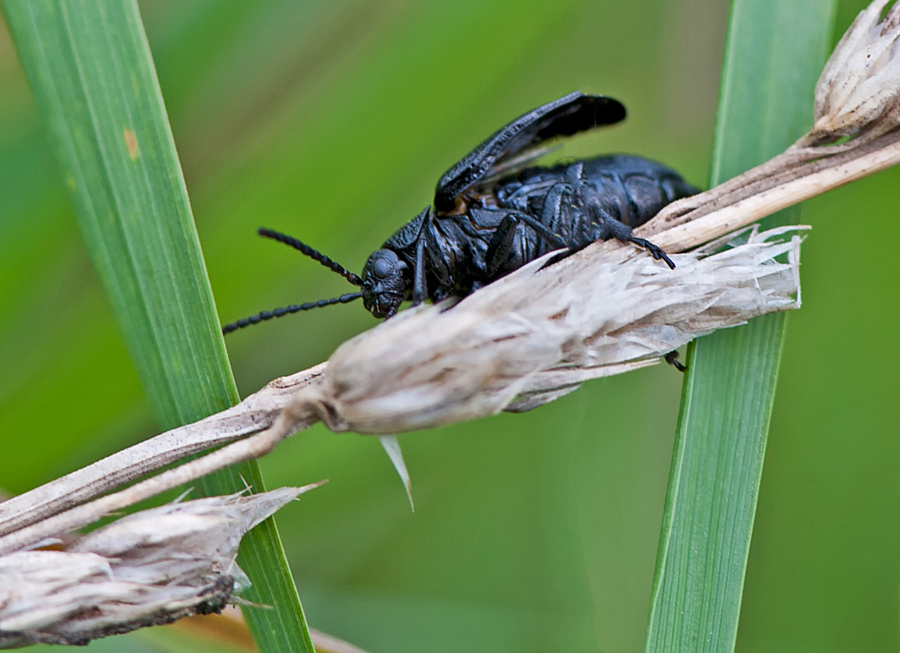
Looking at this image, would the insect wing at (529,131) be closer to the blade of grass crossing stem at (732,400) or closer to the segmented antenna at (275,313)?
the segmented antenna at (275,313)

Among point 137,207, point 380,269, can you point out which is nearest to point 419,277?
point 380,269

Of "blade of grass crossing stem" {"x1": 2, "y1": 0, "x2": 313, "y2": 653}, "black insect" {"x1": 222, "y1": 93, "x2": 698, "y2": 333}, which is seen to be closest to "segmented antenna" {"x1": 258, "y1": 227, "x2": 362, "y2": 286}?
"black insect" {"x1": 222, "y1": 93, "x2": 698, "y2": 333}

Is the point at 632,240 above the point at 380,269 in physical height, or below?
below

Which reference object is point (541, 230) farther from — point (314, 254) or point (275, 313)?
point (275, 313)

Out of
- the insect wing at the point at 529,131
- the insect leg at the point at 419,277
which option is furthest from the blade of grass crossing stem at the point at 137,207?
the insect wing at the point at 529,131

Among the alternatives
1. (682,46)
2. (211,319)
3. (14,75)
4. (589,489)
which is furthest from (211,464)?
(682,46)
